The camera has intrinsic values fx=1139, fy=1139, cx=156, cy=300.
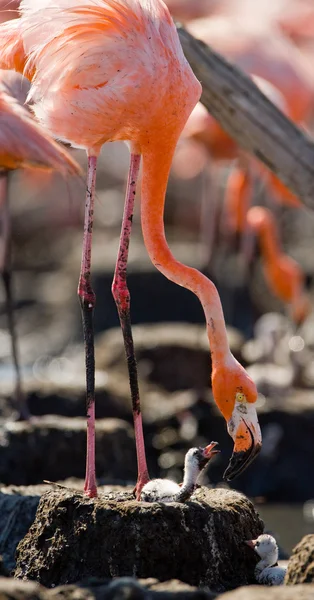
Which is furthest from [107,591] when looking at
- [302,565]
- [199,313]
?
[199,313]

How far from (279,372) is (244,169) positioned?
3440mm

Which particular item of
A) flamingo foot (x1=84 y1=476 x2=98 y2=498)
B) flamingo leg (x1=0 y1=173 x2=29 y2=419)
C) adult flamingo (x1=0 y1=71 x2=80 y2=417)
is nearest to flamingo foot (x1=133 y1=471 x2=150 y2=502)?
flamingo foot (x1=84 y1=476 x2=98 y2=498)

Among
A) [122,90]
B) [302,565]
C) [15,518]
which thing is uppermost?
[122,90]

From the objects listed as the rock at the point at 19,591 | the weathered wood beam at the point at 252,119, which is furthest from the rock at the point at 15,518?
the weathered wood beam at the point at 252,119

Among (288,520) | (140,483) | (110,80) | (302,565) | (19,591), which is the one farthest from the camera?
(288,520)

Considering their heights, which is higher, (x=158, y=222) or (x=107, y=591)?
(x=158, y=222)

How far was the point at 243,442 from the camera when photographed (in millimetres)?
5156

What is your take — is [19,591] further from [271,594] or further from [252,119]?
[252,119]

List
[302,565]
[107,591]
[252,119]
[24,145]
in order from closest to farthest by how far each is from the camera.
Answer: [107,591] < [302,565] < [24,145] < [252,119]

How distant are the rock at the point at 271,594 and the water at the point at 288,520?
3.33m

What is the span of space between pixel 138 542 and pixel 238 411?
0.80m

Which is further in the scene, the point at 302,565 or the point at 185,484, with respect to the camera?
the point at 185,484

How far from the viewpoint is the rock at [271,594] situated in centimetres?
393

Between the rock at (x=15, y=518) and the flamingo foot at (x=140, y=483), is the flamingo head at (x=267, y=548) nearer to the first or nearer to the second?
the flamingo foot at (x=140, y=483)
